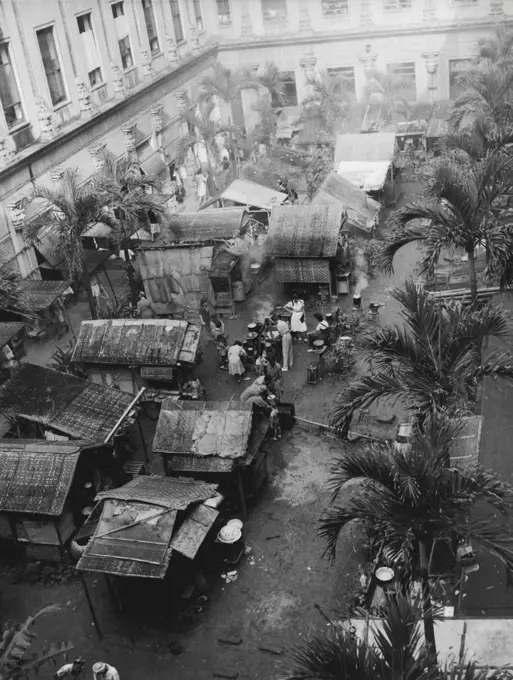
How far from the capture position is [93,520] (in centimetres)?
1445

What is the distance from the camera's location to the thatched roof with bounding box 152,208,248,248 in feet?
81.1

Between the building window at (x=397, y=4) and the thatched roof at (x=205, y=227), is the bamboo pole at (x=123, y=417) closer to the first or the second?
the thatched roof at (x=205, y=227)

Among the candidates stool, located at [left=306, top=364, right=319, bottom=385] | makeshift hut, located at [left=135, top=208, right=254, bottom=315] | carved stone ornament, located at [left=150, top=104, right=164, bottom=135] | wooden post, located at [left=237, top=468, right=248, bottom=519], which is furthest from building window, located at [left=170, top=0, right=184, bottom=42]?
wooden post, located at [left=237, top=468, right=248, bottom=519]

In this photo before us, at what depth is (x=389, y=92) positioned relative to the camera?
41.1m

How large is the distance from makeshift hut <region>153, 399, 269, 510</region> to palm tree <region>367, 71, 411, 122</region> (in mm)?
27203

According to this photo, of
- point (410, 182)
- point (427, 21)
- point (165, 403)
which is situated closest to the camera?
point (165, 403)

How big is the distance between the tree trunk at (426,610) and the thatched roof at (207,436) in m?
5.67

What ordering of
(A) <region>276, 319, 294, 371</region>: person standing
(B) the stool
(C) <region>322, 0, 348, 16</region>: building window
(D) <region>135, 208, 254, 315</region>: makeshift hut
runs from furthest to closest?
(C) <region>322, 0, 348, 16</region>: building window < (D) <region>135, 208, 254, 315</region>: makeshift hut < (A) <region>276, 319, 294, 371</region>: person standing < (B) the stool

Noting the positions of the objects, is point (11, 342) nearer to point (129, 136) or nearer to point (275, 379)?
point (275, 379)

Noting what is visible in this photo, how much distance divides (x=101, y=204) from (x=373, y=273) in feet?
30.0

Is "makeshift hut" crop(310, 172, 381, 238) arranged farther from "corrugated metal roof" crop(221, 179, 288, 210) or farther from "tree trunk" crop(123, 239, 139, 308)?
"tree trunk" crop(123, 239, 139, 308)

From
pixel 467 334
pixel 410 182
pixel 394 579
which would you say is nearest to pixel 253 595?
pixel 394 579

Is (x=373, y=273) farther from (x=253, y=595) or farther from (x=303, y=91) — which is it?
(x=303, y=91)

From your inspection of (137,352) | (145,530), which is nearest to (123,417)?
(137,352)
